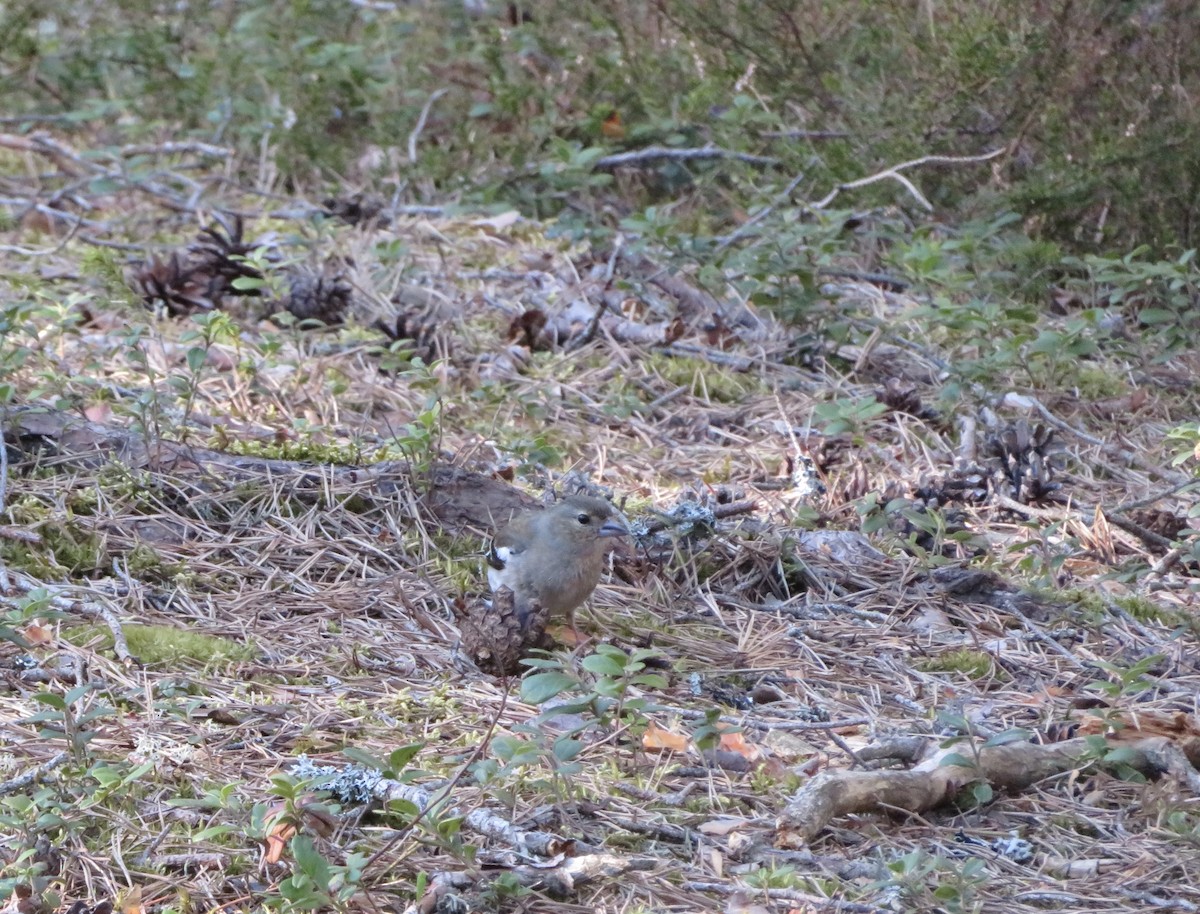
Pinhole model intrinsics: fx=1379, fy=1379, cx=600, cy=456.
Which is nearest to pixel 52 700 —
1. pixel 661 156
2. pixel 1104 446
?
pixel 1104 446

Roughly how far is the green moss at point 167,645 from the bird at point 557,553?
79 cm

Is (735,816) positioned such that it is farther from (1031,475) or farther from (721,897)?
(1031,475)

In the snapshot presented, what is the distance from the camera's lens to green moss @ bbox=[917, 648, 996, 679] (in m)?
4.04

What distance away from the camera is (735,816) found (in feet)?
10.2

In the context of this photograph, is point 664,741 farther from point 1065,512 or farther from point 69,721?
point 1065,512

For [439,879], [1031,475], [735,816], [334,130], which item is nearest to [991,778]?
[735,816]

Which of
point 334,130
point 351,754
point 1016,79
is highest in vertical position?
point 1016,79

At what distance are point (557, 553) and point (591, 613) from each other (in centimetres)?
34

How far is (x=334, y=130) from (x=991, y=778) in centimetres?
698

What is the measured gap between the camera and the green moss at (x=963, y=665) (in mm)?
4039

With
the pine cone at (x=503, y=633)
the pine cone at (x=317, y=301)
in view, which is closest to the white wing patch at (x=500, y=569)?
the pine cone at (x=503, y=633)

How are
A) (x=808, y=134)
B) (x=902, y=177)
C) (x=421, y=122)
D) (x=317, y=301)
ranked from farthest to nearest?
(x=421, y=122) < (x=808, y=134) < (x=902, y=177) < (x=317, y=301)

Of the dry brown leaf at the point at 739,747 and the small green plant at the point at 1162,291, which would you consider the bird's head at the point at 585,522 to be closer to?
the dry brown leaf at the point at 739,747

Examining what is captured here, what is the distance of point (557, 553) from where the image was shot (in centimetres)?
408
